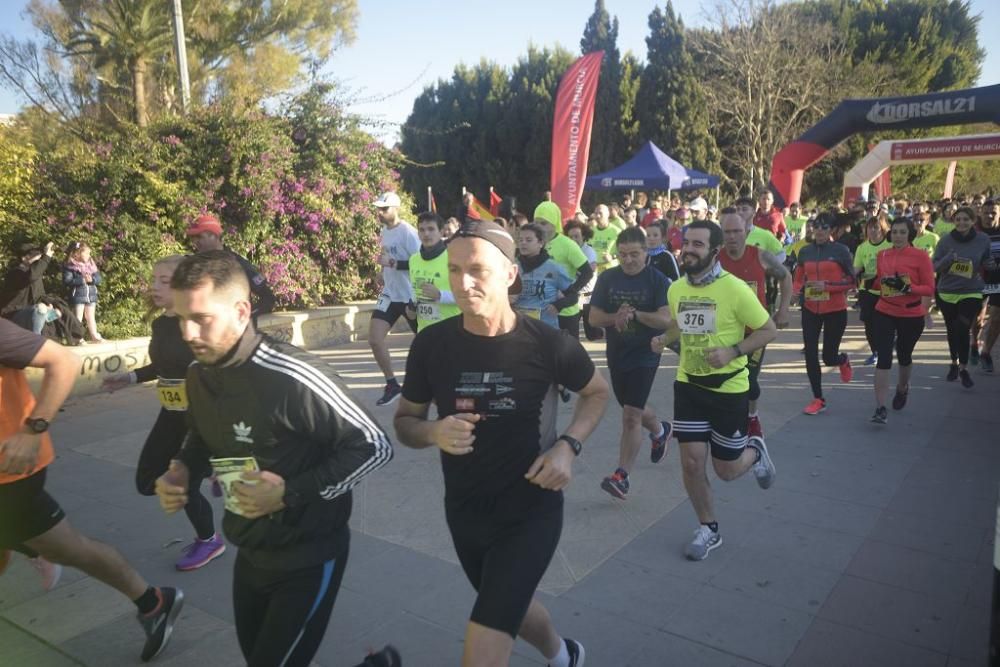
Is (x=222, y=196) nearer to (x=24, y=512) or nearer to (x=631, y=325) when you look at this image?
(x=631, y=325)

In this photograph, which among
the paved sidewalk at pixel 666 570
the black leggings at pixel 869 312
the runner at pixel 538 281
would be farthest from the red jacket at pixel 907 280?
the runner at pixel 538 281

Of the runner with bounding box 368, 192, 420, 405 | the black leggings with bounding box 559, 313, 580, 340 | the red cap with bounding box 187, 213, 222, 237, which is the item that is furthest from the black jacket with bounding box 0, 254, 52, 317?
the black leggings with bounding box 559, 313, 580, 340

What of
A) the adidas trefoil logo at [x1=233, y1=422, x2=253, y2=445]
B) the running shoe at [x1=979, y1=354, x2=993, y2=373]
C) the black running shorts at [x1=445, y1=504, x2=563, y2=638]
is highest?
the adidas trefoil logo at [x1=233, y1=422, x2=253, y2=445]

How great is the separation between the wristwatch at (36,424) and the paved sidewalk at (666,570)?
4.03 ft

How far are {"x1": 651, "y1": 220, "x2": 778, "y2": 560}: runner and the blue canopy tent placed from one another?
1425cm

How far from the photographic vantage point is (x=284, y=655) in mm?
2195

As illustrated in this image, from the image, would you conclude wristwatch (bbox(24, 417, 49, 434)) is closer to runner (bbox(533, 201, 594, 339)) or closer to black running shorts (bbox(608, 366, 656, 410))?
black running shorts (bbox(608, 366, 656, 410))

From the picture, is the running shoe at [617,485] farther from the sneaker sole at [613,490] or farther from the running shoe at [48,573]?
the running shoe at [48,573]

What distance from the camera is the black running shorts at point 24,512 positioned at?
288cm

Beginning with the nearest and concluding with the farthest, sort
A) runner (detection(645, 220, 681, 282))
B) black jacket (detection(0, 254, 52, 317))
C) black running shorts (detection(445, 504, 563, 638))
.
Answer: black running shorts (detection(445, 504, 563, 638)) < runner (detection(645, 220, 681, 282)) < black jacket (detection(0, 254, 52, 317))

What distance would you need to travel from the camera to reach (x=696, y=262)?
425 cm

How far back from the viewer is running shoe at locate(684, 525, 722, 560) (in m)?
4.00

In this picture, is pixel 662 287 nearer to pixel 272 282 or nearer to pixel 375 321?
pixel 375 321

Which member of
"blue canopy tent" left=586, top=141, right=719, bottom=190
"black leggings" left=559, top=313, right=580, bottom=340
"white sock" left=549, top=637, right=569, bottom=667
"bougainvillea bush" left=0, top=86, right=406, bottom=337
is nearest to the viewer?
"white sock" left=549, top=637, right=569, bottom=667
